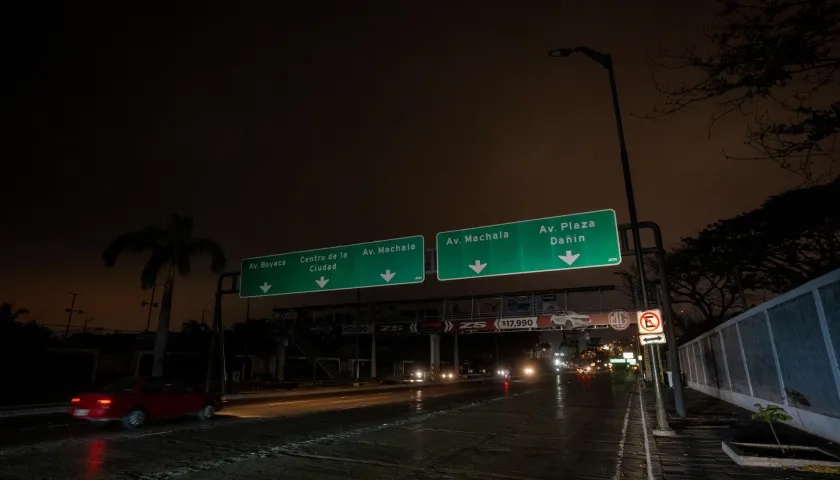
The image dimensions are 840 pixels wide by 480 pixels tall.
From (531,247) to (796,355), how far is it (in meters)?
7.22

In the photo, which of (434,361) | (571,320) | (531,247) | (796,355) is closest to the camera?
(796,355)

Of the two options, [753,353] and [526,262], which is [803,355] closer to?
[753,353]

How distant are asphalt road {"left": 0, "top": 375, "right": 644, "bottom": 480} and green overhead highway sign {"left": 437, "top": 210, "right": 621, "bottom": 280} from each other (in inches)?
188

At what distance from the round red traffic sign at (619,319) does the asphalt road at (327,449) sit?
26335 mm

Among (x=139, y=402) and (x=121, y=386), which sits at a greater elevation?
(x=121, y=386)

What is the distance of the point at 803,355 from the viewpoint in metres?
9.93

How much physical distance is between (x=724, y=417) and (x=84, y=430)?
58.4ft

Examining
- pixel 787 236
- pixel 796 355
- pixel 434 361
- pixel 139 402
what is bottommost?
pixel 139 402

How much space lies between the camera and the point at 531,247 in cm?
1540

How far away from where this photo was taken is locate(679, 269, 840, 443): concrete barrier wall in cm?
859

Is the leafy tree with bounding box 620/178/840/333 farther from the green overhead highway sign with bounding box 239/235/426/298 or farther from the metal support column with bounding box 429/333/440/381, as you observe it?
the metal support column with bounding box 429/333/440/381

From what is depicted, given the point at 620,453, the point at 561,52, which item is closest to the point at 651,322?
the point at 620,453

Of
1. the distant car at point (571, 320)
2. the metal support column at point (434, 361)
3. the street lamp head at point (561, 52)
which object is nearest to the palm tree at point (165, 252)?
the street lamp head at point (561, 52)

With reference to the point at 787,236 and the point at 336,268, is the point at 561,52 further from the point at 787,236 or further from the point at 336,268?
the point at 787,236
